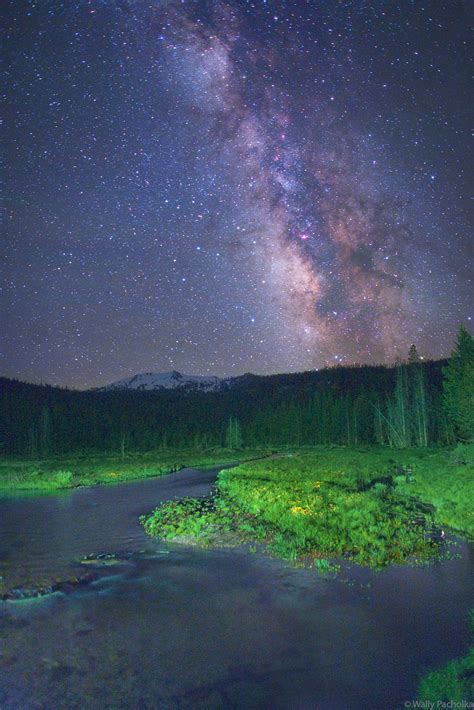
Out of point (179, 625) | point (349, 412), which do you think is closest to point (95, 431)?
point (349, 412)

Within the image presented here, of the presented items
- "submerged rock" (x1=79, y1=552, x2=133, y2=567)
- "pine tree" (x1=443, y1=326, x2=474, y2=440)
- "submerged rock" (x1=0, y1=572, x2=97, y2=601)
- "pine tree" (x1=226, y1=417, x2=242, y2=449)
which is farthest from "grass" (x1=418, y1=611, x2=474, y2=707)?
"pine tree" (x1=226, y1=417, x2=242, y2=449)

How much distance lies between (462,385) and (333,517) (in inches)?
2060

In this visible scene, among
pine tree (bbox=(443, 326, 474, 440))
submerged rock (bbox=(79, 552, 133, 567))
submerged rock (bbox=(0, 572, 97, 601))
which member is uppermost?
pine tree (bbox=(443, 326, 474, 440))

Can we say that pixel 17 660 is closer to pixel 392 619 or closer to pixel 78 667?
pixel 78 667

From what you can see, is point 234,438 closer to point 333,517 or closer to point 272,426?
point 272,426

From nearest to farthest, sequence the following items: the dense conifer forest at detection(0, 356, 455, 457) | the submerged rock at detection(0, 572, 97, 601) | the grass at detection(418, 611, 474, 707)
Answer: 1. the grass at detection(418, 611, 474, 707)
2. the submerged rock at detection(0, 572, 97, 601)
3. the dense conifer forest at detection(0, 356, 455, 457)

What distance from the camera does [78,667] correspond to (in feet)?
29.1

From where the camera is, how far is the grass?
7062 millimetres

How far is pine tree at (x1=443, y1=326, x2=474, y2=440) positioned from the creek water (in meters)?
51.7

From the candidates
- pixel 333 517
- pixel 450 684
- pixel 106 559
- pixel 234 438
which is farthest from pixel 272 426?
pixel 450 684

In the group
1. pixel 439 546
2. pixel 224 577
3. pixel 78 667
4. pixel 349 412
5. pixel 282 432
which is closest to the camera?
pixel 78 667

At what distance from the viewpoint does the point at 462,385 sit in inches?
2566

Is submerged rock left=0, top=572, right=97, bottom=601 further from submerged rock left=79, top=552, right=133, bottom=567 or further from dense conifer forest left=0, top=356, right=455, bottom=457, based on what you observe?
dense conifer forest left=0, top=356, right=455, bottom=457

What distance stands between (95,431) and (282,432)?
5232cm
